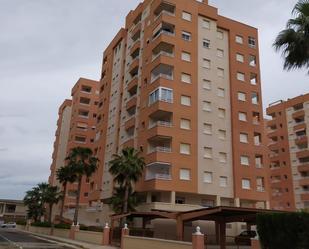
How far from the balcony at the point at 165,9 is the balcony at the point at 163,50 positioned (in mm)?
4662

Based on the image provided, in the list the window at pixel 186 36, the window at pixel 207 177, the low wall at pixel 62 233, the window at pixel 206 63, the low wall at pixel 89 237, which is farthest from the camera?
the window at pixel 206 63

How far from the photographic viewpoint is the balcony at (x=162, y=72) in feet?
165

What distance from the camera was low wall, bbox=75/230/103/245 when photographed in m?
39.4

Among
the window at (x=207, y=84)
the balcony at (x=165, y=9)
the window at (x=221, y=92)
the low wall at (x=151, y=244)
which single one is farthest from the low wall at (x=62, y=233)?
the balcony at (x=165, y=9)

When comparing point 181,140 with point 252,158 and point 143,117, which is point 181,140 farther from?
point 252,158

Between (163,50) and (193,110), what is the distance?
9.85 metres

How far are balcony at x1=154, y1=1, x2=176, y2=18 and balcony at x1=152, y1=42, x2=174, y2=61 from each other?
4662 millimetres

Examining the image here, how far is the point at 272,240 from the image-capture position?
17.7 metres

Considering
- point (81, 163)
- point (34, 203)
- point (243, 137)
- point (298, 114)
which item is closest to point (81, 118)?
point (34, 203)

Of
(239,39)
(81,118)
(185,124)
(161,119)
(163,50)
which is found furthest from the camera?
(81,118)

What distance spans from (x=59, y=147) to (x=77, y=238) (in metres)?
62.0

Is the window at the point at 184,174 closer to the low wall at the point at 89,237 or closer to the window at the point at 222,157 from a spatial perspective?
the window at the point at 222,157

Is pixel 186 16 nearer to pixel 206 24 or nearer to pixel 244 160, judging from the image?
pixel 206 24

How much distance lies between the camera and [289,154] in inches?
3226
